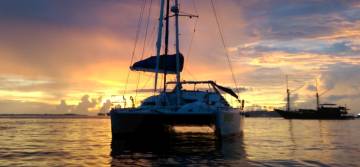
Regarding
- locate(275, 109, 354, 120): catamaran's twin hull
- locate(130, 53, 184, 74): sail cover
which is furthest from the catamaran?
Result: locate(275, 109, 354, 120): catamaran's twin hull

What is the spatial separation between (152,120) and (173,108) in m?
1.67

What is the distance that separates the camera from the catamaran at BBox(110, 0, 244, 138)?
92.4 feet

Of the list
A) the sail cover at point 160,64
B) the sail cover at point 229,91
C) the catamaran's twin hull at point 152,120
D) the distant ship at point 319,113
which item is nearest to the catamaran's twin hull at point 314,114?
the distant ship at point 319,113

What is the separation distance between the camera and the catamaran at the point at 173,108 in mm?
28156

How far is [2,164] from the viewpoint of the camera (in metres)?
16.7

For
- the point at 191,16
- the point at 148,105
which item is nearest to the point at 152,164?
the point at 148,105

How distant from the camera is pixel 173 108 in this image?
29.0m

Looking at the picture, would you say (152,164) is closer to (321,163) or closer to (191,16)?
(321,163)

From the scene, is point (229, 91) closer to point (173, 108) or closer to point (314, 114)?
point (173, 108)

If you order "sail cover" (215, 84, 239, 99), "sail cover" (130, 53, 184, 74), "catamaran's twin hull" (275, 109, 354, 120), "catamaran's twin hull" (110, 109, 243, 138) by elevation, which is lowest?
"catamaran's twin hull" (110, 109, 243, 138)

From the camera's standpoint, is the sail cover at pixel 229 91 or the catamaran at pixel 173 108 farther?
the sail cover at pixel 229 91

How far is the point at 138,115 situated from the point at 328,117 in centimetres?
12150

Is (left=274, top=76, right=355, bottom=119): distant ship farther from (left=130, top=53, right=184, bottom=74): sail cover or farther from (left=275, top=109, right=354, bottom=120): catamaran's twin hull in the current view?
(left=130, top=53, right=184, bottom=74): sail cover

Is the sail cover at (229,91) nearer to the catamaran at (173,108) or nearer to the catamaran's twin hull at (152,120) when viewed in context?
the catamaran at (173,108)
